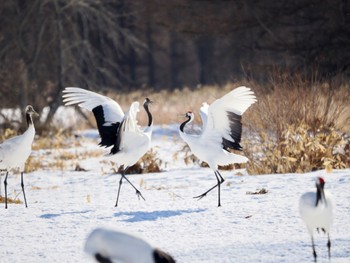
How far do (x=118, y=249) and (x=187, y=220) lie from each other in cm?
287

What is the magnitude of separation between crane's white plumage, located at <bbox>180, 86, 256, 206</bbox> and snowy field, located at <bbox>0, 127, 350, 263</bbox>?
0.48 m

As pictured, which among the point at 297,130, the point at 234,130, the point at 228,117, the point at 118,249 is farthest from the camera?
the point at 297,130

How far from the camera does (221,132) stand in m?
9.17

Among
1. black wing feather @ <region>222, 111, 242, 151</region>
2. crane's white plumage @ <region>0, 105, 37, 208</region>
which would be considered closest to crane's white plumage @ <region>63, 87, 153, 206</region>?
crane's white plumage @ <region>0, 105, 37, 208</region>

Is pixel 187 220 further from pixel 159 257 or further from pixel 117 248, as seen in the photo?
pixel 117 248

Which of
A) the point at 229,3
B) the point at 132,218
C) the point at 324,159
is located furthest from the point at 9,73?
the point at 132,218

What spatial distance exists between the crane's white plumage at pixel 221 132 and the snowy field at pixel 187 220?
48 centimetres

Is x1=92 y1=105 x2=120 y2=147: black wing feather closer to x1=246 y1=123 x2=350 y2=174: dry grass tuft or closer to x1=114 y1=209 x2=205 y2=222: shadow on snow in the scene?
x1=114 y1=209 x2=205 y2=222: shadow on snow

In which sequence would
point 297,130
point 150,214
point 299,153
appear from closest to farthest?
point 150,214, point 299,153, point 297,130

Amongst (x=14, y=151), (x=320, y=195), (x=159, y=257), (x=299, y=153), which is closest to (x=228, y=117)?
(x=299, y=153)

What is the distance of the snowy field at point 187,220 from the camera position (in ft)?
21.8

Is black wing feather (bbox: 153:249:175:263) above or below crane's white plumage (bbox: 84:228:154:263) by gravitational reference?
below

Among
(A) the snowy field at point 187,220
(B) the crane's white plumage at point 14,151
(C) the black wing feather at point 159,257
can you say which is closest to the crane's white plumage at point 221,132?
(A) the snowy field at point 187,220

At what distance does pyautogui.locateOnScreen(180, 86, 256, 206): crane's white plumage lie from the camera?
29.2 feet
